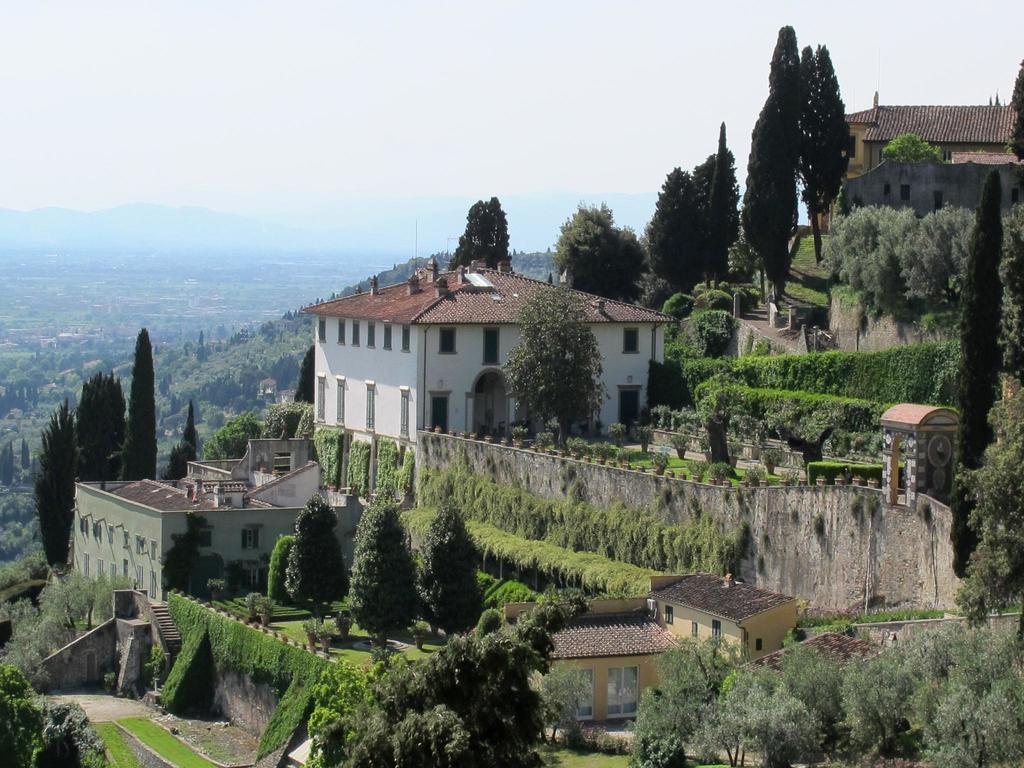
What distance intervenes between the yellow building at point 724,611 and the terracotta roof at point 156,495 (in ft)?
62.9

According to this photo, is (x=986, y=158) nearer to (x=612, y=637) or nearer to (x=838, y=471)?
(x=838, y=471)

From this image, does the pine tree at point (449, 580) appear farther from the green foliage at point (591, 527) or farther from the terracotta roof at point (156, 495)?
the terracotta roof at point (156, 495)

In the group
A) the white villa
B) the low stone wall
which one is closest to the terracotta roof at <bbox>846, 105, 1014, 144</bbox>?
the white villa

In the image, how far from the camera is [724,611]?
39469mm

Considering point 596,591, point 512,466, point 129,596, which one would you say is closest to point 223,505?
point 129,596

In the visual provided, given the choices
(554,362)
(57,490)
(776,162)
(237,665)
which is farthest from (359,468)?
(776,162)

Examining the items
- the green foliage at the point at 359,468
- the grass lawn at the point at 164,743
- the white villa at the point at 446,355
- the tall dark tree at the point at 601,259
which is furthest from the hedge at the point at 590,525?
the tall dark tree at the point at 601,259

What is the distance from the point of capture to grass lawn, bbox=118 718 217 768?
4547cm

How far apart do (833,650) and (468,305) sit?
25.5 meters

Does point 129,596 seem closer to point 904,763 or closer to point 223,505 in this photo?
point 223,505

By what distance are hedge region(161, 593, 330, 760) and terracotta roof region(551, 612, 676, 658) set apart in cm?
742

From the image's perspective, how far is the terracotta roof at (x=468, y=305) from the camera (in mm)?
58031

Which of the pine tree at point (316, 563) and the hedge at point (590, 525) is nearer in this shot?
the hedge at point (590, 525)

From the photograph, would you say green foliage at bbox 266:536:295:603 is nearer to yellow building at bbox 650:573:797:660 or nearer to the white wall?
the white wall
